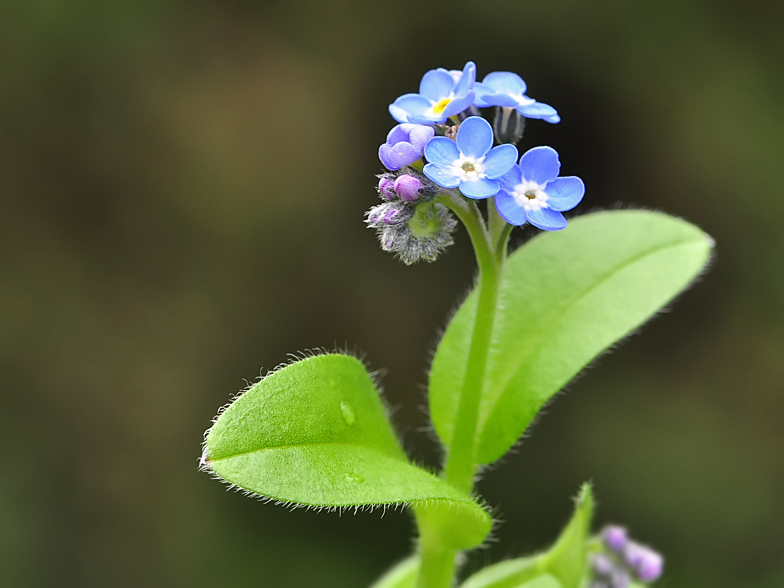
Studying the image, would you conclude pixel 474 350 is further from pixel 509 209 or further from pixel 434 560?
pixel 434 560

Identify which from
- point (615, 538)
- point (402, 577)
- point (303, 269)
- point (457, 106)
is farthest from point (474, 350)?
point (303, 269)

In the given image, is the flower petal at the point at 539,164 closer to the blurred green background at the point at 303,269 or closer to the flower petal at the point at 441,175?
the flower petal at the point at 441,175

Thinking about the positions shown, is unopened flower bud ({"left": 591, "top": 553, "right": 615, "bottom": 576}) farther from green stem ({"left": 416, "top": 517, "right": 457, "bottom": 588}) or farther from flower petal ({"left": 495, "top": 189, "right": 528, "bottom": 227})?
flower petal ({"left": 495, "top": 189, "right": 528, "bottom": 227})

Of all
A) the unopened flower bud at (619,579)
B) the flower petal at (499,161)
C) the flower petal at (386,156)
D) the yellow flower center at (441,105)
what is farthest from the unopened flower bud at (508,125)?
the unopened flower bud at (619,579)

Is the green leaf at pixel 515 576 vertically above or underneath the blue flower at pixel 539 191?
underneath

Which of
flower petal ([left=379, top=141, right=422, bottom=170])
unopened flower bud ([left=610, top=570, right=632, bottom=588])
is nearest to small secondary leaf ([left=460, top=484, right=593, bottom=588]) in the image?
unopened flower bud ([left=610, top=570, right=632, bottom=588])
